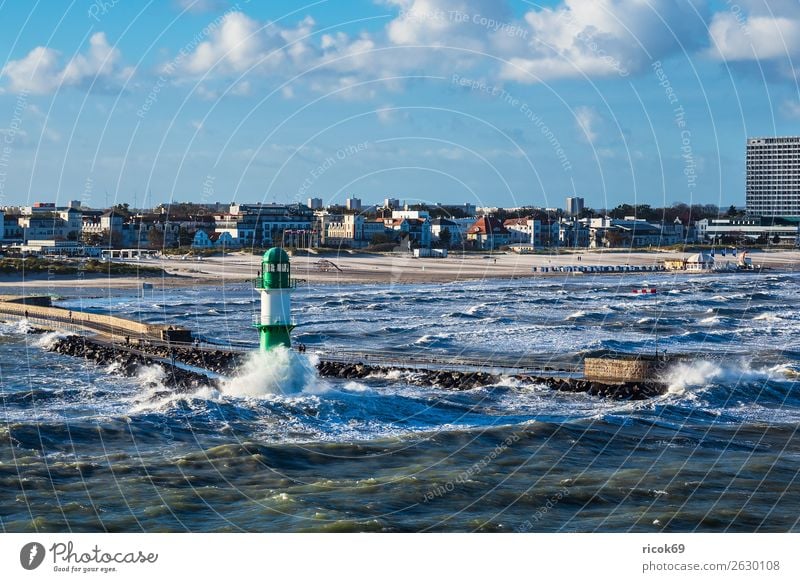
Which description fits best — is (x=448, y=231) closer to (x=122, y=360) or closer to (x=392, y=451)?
(x=122, y=360)

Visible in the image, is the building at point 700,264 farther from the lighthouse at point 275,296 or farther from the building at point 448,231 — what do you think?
the lighthouse at point 275,296

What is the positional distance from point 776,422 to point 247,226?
4268 inches

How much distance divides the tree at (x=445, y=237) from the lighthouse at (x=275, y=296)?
375 ft

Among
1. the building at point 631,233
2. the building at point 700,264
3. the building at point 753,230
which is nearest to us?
the building at point 700,264

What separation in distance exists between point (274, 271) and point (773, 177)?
183 metres

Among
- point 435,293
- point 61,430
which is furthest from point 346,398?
point 435,293

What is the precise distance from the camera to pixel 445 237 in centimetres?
14238

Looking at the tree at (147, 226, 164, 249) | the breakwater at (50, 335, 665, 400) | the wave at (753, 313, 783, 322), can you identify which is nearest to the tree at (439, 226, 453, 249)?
the tree at (147, 226, 164, 249)

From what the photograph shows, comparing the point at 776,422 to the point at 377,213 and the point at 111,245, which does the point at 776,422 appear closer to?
the point at 111,245

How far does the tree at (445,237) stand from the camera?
14100cm

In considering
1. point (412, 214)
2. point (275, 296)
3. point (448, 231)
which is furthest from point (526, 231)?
point (275, 296)

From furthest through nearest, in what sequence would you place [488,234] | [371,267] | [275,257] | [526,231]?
[526,231], [488,234], [371,267], [275,257]

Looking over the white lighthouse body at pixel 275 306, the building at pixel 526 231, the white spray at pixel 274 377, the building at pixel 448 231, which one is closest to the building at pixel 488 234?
the building at pixel 526 231

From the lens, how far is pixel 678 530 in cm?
1775
